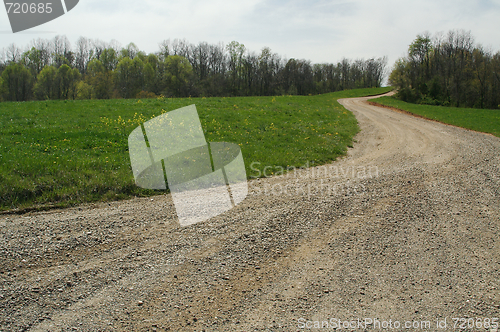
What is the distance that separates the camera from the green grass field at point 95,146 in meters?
6.79

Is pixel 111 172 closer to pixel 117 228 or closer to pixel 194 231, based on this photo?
pixel 117 228

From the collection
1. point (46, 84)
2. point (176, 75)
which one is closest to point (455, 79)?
point (176, 75)

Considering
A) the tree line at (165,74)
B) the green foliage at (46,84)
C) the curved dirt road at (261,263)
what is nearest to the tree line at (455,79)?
the tree line at (165,74)

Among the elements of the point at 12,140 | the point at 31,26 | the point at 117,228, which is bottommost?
the point at 117,228

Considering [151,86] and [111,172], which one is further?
[151,86]

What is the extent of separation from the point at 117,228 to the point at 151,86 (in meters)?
56.6

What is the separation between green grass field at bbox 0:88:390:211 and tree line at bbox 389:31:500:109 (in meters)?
40.2

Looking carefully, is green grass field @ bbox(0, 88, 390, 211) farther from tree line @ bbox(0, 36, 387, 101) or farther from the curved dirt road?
tree line @ bbox(0, 36, 387, 101)

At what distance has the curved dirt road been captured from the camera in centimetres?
331

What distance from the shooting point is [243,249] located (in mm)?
4695

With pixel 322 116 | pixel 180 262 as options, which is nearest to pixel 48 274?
pixel 180 262

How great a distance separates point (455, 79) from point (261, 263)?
59679 mm

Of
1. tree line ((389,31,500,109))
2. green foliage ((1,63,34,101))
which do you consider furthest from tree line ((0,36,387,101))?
tree line ((389,31,500,109))

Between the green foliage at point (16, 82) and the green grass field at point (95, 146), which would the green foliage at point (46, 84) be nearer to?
the green foliage at point (16, 82)
